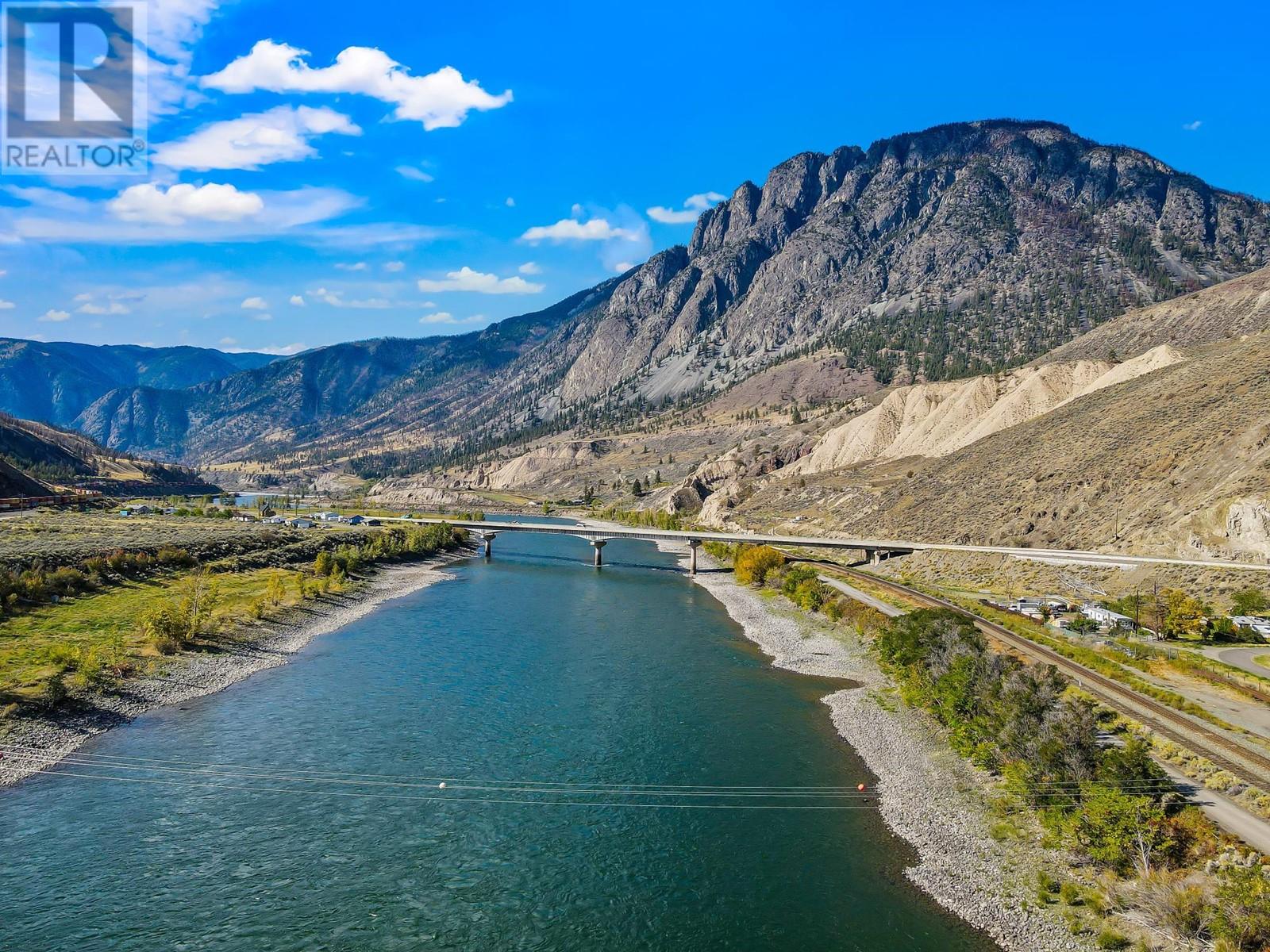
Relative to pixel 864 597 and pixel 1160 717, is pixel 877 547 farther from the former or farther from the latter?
pixel 1160 717

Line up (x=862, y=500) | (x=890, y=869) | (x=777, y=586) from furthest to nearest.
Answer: (x=862, y=500) → (x=777, y=586) → (x=890, y=869)

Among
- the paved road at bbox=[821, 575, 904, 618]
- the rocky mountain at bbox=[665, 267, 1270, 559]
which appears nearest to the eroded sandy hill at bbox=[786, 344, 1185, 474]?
the rocky mountain at bbox=[665, 267, 1270, 559]

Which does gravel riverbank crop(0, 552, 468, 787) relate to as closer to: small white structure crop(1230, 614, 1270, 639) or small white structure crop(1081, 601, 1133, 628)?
small white structure crop(1081, 601, 1133, 628)

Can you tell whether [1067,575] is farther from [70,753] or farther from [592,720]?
[70,753]

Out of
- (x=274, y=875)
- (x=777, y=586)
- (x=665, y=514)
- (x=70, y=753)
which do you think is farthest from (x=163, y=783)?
(x=665, y=514)

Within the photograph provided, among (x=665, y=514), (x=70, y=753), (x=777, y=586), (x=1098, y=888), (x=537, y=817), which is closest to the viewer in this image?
(x=1098, y=888)

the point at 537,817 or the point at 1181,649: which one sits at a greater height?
the point at 1181,649

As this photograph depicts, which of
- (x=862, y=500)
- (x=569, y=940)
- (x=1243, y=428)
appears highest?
(x=1243, y=428)

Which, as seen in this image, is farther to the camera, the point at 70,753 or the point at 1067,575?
the point at 1067,575
